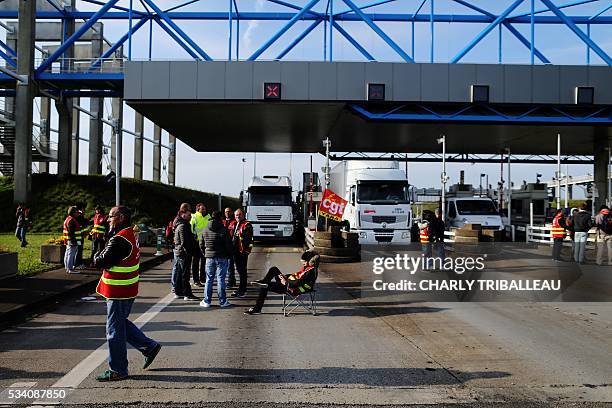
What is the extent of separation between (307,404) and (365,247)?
1661 cm

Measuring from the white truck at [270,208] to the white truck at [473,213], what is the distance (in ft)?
26.6

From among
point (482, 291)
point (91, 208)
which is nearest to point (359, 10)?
point (91, 208)

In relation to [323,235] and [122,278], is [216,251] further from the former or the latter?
[323,235]

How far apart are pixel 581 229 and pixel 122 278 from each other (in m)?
15.2

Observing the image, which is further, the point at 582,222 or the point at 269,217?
the point at 269,217

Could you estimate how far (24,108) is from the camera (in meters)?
33.2

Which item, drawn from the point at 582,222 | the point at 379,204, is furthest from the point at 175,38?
the point at 582,222

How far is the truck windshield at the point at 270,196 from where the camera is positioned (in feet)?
93.6

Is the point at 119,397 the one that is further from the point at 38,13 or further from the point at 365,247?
the point at 38,13

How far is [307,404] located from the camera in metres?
5.08

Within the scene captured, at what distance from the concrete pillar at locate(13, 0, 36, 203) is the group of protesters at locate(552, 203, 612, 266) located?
92.3 ft

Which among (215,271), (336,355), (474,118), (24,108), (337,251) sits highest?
(24,108)

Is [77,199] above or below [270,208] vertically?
above

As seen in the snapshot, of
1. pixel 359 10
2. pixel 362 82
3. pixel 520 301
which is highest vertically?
pixel 359 10
